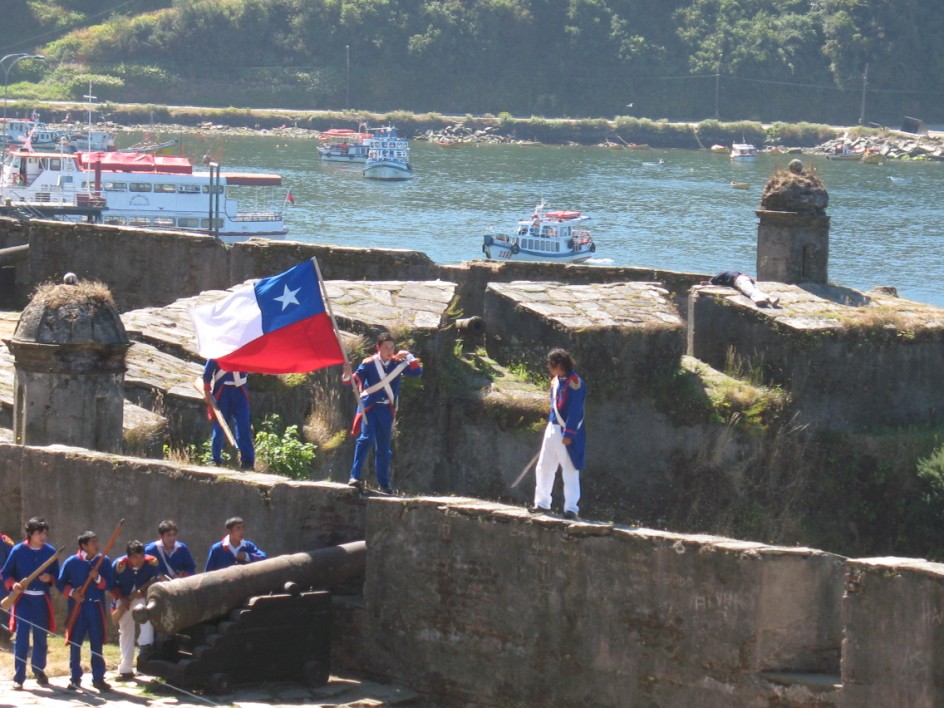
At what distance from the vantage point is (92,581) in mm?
10523

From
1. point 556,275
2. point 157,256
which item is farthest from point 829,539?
point 157,256

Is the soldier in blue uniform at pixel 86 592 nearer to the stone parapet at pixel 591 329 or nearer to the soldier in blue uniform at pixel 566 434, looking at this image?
the soldier in blue uniform at pixel 566 434

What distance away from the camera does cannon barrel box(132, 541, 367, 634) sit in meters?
10.0

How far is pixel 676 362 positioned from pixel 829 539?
189cm

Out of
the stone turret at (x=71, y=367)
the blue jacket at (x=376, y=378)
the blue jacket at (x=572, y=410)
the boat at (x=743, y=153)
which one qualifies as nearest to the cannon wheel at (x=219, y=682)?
the blue jacket at (x=376, y=378)

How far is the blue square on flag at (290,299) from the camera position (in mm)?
12102

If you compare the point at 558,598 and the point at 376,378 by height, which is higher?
the point at 376,378

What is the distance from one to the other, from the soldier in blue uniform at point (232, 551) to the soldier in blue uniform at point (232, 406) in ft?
Answer: 5.34

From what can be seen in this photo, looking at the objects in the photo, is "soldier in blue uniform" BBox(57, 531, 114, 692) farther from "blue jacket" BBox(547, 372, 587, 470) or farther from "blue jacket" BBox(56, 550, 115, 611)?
"blue jacket" BBox(547, 372, 587, 470)

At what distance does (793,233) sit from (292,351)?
7078 mm

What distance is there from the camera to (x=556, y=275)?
18.8 m

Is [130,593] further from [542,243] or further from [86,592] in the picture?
[542,243]

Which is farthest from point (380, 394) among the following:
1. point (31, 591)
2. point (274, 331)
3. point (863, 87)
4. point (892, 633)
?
point (863, 87)

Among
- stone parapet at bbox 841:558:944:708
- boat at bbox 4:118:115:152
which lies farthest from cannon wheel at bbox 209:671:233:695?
boat at bbox 4:118:115:152
